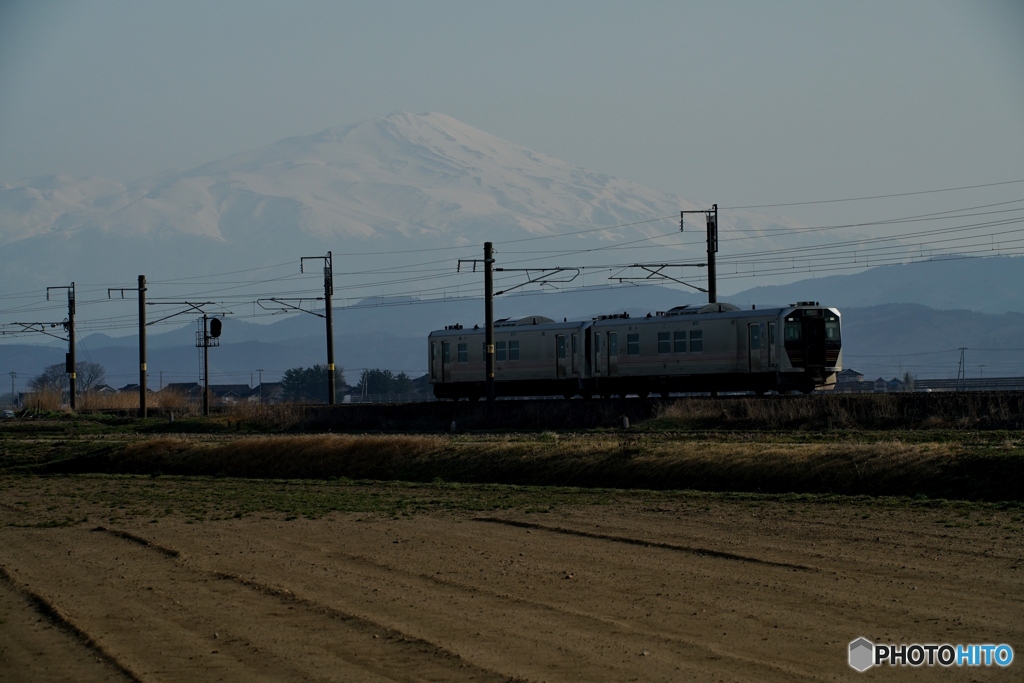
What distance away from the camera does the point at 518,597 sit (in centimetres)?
1169

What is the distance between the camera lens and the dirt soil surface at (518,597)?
31.1 ft

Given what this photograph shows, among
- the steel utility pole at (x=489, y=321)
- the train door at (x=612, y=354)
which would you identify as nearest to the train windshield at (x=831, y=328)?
the train door at (x=612, y=354)

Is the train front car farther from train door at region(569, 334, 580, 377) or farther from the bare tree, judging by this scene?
the bare tree

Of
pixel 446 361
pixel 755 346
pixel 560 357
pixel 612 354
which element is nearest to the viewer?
pixel 755 346

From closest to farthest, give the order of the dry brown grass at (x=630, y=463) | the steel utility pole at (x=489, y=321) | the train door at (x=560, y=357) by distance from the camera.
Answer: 1. the dry brown grass at (x=630, y=463)
2. the steel utility pole at (x=489, y=321)
3. the train door at (x=560, y=357)

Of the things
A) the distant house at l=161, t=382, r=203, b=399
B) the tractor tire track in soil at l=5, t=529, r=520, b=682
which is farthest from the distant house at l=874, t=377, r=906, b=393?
the tractor tire track in soil at l=5, t=529, r=520, b=682

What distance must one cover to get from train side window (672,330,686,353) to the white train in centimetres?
4

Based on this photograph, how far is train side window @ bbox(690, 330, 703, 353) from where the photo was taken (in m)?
42.0

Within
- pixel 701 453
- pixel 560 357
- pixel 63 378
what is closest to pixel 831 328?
pixel 560 357

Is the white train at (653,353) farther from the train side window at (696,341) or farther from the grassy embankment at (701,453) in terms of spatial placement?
the grassy embankment at (701,453)

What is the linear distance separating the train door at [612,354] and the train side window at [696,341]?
11.3 ft

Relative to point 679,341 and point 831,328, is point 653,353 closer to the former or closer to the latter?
point 679,341

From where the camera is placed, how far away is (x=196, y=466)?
29.9 m

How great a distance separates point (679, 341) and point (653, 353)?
1254mm
